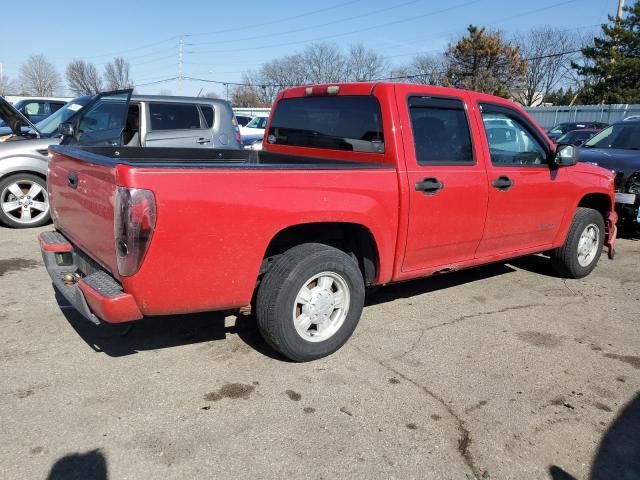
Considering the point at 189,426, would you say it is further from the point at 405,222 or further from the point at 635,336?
the point at 635,336

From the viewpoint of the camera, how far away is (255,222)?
9.91 feet

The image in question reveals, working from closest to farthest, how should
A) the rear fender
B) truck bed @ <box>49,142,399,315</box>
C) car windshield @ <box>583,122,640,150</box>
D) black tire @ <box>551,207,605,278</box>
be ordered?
truck bed @ <box>49,142,399,315</box>, black tire @ <box>551,207,605,278</box>, the rear fender, car windshield @ <box>583,122,640,150</box>

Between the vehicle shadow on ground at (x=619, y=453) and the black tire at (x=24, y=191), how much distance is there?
6930 millimetres

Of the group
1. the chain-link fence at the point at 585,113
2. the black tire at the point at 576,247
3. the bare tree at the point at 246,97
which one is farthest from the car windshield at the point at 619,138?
the bare tree at the point at 246,97

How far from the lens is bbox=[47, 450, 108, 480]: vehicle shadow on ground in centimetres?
239

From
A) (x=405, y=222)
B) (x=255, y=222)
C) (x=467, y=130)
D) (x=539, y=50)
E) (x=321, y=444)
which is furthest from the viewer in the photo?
(x=539, y=50)

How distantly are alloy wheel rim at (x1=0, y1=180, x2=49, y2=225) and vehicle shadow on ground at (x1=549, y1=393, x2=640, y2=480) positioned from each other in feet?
22.7

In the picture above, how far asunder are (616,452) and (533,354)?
1.14 metres

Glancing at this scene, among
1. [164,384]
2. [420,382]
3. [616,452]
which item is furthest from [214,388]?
[616,452]

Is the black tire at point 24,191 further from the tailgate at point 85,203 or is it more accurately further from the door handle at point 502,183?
the door handle at point 502,183

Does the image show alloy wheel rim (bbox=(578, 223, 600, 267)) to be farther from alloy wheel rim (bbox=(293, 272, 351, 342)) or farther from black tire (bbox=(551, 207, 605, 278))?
alloy wheel rim (bbox=(293, 272, 351, 342))

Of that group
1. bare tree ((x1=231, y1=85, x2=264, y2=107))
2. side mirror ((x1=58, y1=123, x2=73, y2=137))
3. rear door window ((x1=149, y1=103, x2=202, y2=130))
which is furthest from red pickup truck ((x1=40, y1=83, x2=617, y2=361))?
bare tree ((x1=231, y1=85, x2=264, y2=107))

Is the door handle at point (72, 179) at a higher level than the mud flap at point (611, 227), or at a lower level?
higher

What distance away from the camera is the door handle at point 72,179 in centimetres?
331
